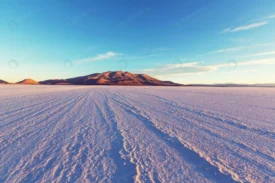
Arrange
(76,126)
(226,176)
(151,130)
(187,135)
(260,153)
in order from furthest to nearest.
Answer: (76,126) < (151,130) < (187,135) < (260,153) < (226,176)

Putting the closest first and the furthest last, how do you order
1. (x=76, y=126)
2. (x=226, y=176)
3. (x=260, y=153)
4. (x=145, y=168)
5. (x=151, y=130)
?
(x=226, y=176) < (x=145, y=168) < (x=260, y=153) < (x=151, y=130) < (x=76, y=126)

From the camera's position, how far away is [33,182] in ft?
9.93

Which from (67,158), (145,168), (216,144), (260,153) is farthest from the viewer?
(216,144)

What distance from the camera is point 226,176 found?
10.7 feet

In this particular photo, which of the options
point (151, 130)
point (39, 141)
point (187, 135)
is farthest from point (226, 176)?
point (39, 141)

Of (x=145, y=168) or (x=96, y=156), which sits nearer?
(x=145, y=168)

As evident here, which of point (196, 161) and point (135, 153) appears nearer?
point (196, 161)

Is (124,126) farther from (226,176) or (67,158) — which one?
(226,176)

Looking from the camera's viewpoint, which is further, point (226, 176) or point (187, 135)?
point (187, 135)

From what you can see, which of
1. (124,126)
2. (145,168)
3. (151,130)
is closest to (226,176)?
(145,168)

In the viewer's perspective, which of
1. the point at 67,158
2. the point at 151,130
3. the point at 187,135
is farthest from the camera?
the point at 151,130

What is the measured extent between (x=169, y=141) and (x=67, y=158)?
2746 mm

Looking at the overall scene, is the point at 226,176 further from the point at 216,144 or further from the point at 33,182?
the point at 33,182

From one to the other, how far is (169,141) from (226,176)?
77.4 inches
